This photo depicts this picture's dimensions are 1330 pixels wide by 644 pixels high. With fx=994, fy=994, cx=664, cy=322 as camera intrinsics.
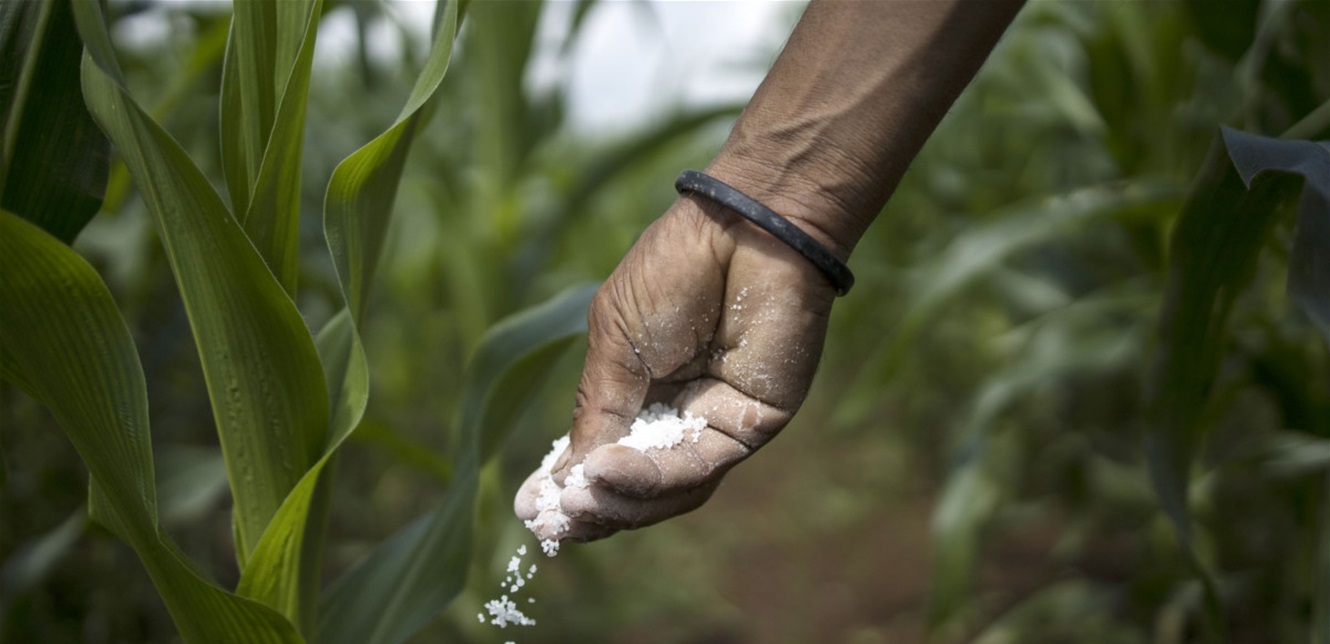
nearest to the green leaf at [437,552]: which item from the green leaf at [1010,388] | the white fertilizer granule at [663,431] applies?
the white fertilizer granule at [663,431]

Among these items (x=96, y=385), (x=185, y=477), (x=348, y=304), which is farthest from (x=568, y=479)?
(x=185, y=477)

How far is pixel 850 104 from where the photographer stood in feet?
2.06

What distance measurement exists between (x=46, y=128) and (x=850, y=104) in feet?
1.74

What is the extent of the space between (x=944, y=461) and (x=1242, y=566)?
1.05 meters

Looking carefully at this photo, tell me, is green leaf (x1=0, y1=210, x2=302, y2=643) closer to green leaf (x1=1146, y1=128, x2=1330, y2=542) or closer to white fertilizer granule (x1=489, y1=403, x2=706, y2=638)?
white fertilizer granule (x1=489, y1=403, x2=706, y2=638)

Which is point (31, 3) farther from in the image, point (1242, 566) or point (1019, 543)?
point (1019, 543)

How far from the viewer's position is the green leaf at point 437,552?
0.74 metres

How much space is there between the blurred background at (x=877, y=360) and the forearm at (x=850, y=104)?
0.39m

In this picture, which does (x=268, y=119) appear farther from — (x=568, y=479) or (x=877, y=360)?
(x=877, y=360)

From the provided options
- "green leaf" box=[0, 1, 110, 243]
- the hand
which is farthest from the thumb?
"green leaf" box=[0, 1, 110, 243]

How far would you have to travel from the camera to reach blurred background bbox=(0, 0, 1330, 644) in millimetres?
1188

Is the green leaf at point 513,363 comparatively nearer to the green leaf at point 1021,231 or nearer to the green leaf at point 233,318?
the green leaf at point 233,318

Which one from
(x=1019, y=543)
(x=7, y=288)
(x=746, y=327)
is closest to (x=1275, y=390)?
(x=746, y=327)

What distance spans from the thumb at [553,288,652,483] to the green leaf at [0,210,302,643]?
222 mm
